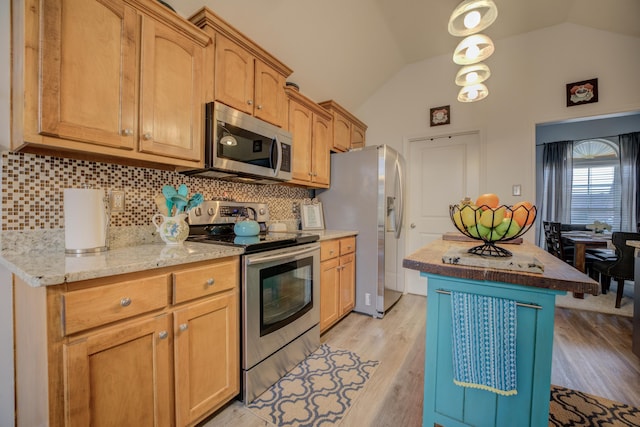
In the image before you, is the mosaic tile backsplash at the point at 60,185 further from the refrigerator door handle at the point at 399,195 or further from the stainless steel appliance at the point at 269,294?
the refrigerator door handle at the point at 399,195

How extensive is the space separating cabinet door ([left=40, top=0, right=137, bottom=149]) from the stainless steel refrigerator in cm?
201

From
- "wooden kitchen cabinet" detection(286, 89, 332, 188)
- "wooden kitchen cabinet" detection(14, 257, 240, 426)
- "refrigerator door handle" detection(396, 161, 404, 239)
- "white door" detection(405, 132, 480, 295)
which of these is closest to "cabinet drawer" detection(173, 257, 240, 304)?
"wooden kitchen cabinet" detection(14, 257, 240, 426)

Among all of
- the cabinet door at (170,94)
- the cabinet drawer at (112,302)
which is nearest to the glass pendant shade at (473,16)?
the cabinet door at (170,94)

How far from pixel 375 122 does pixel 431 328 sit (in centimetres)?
317

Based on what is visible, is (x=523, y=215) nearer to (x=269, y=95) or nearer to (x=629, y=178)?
(x=269, y=95)

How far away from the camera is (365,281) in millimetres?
2811

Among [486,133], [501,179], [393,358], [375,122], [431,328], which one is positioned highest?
[375,122]

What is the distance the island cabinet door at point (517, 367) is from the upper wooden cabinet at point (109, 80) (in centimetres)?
157

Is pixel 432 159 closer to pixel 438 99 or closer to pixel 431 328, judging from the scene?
pixel 438 99

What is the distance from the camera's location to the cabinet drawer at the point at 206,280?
3.93 ft

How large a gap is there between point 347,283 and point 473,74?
203 cm

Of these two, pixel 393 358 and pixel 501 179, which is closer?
pixel 393 358

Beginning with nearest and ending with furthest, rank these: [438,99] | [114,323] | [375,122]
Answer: [114,323] → [438,99] → [375,122]

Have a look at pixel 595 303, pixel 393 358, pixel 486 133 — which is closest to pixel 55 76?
pixel 393 358
